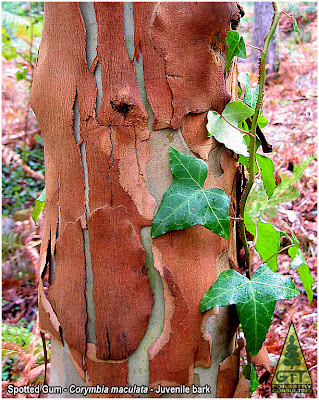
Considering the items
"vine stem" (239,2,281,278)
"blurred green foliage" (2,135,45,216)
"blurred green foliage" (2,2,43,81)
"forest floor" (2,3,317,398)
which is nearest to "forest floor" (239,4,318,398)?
"forest floor" (2,3,317,398)

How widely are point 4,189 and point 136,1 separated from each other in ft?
10.4

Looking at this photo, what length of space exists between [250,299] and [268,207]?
1.51 meters

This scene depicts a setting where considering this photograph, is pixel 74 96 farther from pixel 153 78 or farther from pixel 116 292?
pixel 116 292

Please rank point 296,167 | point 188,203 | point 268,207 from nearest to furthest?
point 188,203 < point 268,207 < point 296,167

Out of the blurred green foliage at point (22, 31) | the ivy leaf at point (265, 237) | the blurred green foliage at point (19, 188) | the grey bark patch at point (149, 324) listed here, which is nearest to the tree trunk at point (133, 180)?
the grey bark patch at point (149, 324)

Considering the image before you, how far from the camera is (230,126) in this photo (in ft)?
2.43

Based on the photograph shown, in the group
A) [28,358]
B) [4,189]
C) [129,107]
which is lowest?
[28,358]

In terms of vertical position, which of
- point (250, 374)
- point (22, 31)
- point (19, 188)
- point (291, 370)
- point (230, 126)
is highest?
point (22, 31)

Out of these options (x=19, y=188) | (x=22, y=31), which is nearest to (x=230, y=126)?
(x=19, y=188)

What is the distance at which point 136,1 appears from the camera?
666 mm

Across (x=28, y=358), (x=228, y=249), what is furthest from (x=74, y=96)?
(x=28, y=358)

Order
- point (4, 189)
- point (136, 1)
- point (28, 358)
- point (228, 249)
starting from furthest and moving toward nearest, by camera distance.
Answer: point (4, 189)
point (28, 358)
point (228, 249)
point (136, 1)

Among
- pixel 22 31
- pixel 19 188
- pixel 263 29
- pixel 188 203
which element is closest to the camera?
pixel 188 203

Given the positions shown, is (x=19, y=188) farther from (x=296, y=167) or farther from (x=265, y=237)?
(x=265, y=237)
